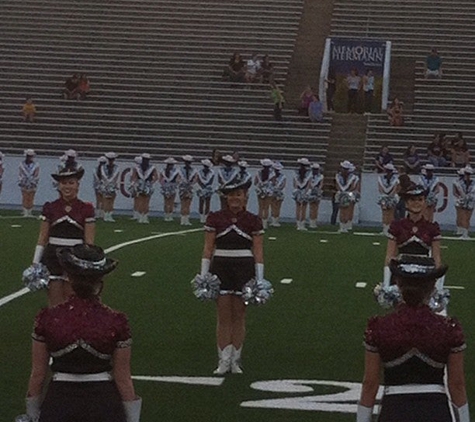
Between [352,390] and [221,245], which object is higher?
[221,245]

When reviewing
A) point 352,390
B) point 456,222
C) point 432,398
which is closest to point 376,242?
point 456,222

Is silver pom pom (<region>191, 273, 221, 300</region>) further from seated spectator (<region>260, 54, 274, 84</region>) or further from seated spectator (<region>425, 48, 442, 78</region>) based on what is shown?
seated spectator (<region>425, 48, 442, 78</region>)

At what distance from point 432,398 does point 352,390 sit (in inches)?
206

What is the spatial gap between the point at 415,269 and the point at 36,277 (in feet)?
20.1

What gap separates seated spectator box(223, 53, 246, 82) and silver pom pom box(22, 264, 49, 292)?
29952mm

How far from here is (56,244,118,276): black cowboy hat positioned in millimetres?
6520

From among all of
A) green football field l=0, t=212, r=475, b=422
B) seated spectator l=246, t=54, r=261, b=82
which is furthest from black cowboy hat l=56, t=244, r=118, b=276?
seated spectator l=246, t=54, r=261, b=82

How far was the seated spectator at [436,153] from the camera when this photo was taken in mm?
36125

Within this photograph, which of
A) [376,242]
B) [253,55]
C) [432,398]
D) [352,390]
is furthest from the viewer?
[253,55]

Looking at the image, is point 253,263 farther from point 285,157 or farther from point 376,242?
point 285,157

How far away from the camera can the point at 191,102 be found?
41500mm

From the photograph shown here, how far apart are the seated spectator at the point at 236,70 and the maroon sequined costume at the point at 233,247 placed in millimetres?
29647

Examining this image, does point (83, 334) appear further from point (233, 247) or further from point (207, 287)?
point (233, 247)

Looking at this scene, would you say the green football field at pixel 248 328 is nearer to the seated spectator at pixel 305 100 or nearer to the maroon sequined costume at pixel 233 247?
the maroon sequined costume at pixel 233 247
